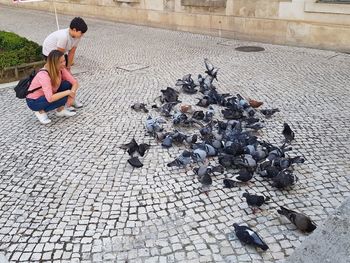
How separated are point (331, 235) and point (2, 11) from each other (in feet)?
65.2

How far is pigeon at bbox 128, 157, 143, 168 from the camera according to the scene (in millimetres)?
4129

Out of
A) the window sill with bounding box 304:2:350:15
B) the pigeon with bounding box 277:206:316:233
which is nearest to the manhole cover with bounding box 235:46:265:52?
the window sill with bounding box 304:2:350:15

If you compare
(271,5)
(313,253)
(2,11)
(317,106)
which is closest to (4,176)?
(313,253)

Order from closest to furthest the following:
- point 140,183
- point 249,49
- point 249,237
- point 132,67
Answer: point 249,237 → point 140,183 → point 132,67 → point 249,49

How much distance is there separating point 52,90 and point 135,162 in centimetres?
185

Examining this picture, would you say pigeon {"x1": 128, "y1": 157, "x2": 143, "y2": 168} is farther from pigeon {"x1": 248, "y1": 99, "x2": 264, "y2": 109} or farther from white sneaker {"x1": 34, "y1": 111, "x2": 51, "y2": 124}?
pigeon {"x1": 248, "y1": 99, "x2": 264, "y2": 109}

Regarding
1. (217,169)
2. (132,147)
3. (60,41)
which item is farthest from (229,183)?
(60,41)

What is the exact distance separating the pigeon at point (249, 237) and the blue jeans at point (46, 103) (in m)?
3.36

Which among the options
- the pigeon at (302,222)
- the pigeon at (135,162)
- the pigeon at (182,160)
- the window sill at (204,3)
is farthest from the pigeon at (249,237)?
the window sill at (204,3)

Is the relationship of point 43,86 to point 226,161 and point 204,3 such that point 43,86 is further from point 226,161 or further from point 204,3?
point 204,3

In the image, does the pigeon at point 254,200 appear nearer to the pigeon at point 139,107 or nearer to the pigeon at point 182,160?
the pigeon at point 182,160

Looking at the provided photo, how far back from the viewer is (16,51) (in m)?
7.76

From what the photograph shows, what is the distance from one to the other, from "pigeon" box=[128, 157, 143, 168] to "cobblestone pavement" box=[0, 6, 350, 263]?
0.25ft

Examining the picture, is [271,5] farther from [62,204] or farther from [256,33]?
[62,204]
